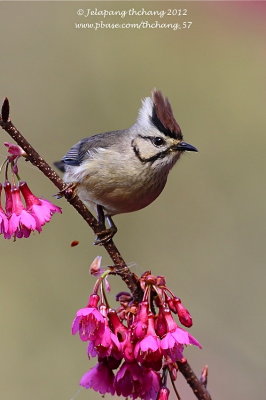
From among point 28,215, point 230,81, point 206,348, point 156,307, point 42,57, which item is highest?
point 42,57

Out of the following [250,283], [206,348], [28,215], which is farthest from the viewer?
[250,283]

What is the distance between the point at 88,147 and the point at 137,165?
0.42m

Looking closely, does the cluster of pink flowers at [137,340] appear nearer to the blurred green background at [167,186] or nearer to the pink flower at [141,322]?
the pink flower at [141,322]

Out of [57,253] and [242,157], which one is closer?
[57,253]

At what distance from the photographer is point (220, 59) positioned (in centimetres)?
623

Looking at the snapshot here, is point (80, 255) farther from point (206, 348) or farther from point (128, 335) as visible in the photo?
point (128, 335)

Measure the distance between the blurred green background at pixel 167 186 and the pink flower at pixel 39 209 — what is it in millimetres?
2260

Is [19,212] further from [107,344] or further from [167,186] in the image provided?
[167,186]

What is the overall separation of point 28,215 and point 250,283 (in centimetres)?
298

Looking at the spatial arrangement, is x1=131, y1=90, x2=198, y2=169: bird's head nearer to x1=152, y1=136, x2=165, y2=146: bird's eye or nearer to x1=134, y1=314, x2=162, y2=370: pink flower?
x1=152, y1=136, x2=165, y2=146: bird's eye

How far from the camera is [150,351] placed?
7.00 feet

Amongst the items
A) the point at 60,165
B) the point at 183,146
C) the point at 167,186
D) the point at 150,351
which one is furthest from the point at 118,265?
the point at 167,186

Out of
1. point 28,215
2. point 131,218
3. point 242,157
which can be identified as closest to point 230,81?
point 242,157

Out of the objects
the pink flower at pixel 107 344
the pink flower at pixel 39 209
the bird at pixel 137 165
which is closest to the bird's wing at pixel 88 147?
the bird at pixel 137 165
